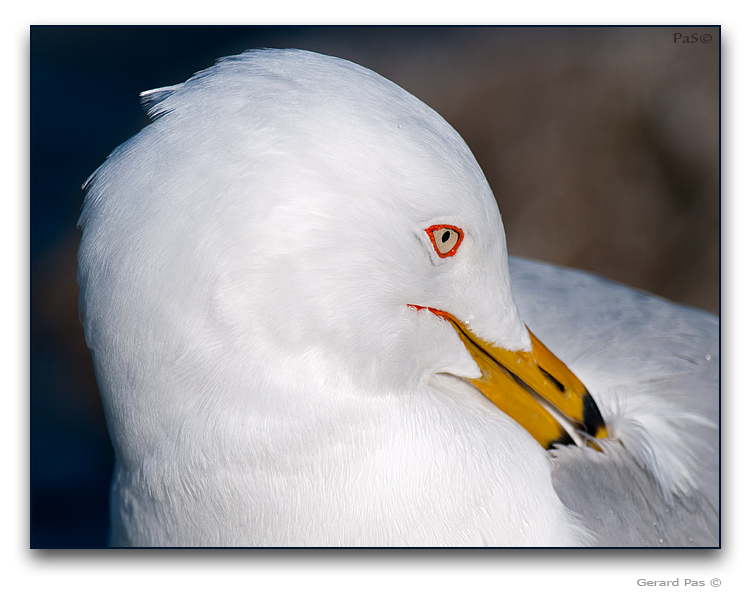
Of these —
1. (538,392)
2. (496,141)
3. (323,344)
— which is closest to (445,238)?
(323,344)

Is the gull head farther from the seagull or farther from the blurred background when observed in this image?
the blurred background

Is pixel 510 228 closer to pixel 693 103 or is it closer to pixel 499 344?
pixel 693 103

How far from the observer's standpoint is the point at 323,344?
113 centimetres

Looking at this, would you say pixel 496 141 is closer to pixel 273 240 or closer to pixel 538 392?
pixel 538 392

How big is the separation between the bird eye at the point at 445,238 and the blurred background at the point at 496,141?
0.50m

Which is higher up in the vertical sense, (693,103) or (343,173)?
(693,103)

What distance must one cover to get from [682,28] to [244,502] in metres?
1.21

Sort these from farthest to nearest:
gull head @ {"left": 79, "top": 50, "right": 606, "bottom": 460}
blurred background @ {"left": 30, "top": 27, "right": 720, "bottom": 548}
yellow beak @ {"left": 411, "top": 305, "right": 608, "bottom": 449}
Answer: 1. blurred background @ {"left": 30, "top": 27, "right": 720, "bottom": 548}
2. yellow beak @ {"left": 411, "top": 305, "right": 608, "bottom": 449}
3. gull head @ {"left": 79, "top": 50, "right": 606, "bottom": 460}

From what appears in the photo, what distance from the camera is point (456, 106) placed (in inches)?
103

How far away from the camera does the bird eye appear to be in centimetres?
115

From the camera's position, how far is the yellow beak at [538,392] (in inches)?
52.1

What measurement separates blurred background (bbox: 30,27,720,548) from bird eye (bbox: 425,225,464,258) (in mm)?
504

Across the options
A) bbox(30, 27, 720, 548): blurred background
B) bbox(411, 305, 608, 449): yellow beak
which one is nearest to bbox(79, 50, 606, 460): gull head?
bbox(411, 305, 608, 449): yellow beak

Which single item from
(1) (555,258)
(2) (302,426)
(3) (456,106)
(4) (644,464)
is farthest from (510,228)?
(2) (302,426)
